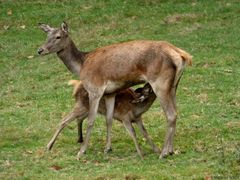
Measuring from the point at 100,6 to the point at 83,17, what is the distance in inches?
36.0

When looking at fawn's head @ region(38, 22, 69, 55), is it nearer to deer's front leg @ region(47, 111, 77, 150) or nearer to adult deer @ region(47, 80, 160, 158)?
adult deer @ region(47, 80, 160, 158)

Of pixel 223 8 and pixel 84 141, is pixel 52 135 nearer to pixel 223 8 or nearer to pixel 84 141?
pixel 84 141

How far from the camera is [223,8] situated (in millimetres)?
22391

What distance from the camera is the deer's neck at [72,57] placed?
12.4 metres

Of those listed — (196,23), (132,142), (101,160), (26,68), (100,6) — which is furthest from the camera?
(100,6)

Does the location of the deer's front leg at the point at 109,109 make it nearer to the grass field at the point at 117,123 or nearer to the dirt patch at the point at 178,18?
the grass field at the point at 117,123

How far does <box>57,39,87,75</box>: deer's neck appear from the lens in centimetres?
1238

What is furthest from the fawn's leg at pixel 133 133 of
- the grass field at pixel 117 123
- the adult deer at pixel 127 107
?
the grass field at pixel 117 123

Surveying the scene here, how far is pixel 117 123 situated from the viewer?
44.2 feet

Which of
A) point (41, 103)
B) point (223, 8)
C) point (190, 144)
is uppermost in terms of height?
point (190, 144)

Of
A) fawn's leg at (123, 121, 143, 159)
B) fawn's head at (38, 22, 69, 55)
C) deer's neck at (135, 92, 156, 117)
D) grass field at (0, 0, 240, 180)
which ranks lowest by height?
grass field at (0, 0, 240, 180)

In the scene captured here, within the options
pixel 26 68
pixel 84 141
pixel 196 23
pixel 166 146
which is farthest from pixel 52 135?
pixel 196 23

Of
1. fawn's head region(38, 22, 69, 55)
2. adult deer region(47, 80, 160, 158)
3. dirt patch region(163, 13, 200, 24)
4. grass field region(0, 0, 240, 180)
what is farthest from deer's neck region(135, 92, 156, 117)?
dirt patch region(163, 13, 200, 24)

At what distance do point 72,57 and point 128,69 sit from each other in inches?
50.4
